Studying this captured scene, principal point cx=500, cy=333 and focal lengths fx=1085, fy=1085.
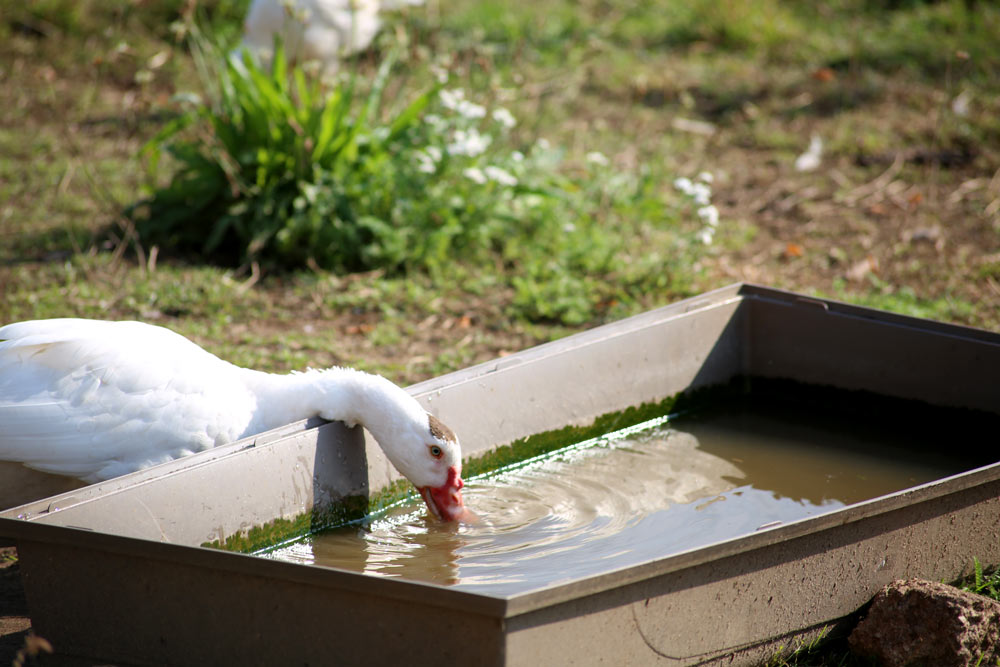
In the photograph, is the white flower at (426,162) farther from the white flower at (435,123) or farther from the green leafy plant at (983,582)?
the green leafy plant at (983,582)

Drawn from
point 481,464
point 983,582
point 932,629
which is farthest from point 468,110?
point 932,629

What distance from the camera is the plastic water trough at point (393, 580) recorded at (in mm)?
2410

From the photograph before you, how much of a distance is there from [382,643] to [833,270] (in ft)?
14.8

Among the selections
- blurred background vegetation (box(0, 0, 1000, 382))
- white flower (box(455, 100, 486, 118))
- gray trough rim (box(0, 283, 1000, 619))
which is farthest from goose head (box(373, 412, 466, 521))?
white flower (box(455, 100, 486, 118))

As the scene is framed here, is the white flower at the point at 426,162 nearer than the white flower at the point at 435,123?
Yes

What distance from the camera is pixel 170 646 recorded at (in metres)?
2.59

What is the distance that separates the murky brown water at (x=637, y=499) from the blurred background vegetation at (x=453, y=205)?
1296 mm

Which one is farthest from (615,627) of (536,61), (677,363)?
(536,61)

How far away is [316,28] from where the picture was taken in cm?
812

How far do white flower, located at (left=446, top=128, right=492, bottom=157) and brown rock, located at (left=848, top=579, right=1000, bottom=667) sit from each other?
3.51 metres

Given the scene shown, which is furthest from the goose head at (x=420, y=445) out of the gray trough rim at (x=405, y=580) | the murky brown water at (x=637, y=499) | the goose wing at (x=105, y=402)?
the goose wing at (x=105, y=402)

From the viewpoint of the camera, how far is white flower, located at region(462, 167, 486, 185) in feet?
18.7

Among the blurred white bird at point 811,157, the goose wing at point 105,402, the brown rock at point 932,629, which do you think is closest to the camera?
the brown rock at point 932,629

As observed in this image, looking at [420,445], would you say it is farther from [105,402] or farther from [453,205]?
[453,205]
